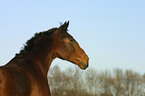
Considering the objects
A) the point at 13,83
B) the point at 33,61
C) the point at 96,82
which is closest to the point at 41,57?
the point at 33,61

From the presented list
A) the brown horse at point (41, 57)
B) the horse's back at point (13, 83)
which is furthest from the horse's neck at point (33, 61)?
the horse's back at point (13, 83)

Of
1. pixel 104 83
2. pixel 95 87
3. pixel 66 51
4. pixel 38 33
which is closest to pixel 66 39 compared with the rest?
pixel 66 51

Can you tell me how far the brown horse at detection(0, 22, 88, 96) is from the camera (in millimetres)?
5699

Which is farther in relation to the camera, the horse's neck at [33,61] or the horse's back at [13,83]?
the horse's neck at [33,61]

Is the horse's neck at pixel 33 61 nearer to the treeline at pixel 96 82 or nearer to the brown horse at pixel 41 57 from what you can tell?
the brown horse at pixel 41 57

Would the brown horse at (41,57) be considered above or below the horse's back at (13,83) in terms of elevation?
above

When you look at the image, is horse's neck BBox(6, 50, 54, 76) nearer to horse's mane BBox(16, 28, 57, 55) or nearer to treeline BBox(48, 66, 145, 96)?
horse's mane BBox(16, 28, 57, 55)

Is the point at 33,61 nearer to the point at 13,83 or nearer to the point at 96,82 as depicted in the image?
the point at 13,83

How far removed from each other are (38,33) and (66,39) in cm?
92

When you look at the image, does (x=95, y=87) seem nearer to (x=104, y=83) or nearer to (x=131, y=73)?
(x=104, y=83)

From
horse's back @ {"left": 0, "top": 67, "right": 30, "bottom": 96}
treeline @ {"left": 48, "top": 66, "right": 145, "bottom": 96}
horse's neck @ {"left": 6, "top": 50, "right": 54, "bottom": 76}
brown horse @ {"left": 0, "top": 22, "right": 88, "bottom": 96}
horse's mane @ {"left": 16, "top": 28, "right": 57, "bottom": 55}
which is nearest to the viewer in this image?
horse's back @ {"left": 0, "top": 67, "right": 30, "bottom": 96}

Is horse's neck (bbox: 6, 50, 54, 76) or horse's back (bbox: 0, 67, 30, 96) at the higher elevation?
horse's neck (bbox: 6, 50, 54, 76)

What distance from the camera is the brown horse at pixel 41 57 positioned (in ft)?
18.7

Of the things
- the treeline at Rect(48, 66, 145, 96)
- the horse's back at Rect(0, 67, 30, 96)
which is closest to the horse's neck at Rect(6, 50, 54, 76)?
the horse's back at Rect(0, 67, 30, 96)
